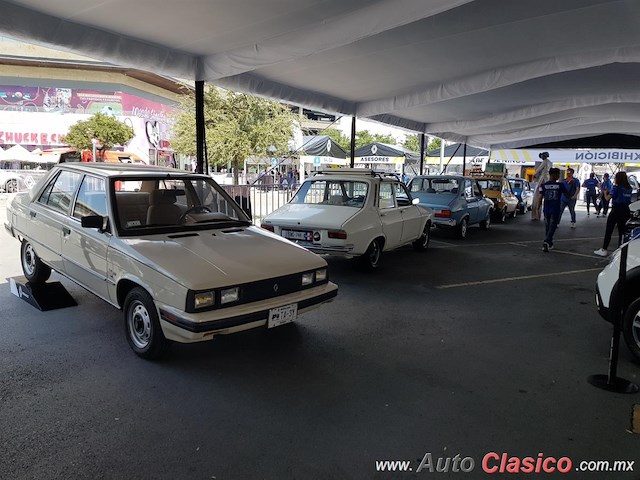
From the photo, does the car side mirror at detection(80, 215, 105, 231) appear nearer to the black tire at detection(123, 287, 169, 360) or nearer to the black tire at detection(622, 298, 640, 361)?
the black tire at detection(123, 287, 169, 360)

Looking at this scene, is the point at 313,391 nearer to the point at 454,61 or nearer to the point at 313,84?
the point at 454,61

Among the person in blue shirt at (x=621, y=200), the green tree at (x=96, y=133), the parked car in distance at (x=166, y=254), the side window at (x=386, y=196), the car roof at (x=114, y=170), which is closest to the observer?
the parked car in distance at (x=166, y=254)

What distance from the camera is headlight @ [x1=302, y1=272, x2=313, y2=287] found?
14.9 feet

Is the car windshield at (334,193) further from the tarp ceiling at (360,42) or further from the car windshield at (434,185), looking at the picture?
the car windshield at (434,185)

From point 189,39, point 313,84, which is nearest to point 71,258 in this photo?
point 189,39

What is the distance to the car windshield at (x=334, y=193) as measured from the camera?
800cm

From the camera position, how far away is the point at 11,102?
39.3 meters

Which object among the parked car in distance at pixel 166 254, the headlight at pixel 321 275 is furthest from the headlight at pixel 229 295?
the headlight at pixel 321 275

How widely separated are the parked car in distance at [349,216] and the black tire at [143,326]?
3345 millimetres

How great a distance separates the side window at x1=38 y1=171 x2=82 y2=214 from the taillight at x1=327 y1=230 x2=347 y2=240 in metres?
3.50

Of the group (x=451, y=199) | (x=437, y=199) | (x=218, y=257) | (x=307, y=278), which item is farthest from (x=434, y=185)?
(x=218, y=257)

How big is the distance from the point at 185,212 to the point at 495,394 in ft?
11.6

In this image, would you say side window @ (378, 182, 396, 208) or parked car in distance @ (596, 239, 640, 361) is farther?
side window @ (378, 182, 396, 208)

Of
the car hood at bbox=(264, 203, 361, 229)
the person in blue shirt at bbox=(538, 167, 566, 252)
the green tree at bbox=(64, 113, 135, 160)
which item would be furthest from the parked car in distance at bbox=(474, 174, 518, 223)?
the green tree at bbox=(64, 113, 135, 160)
